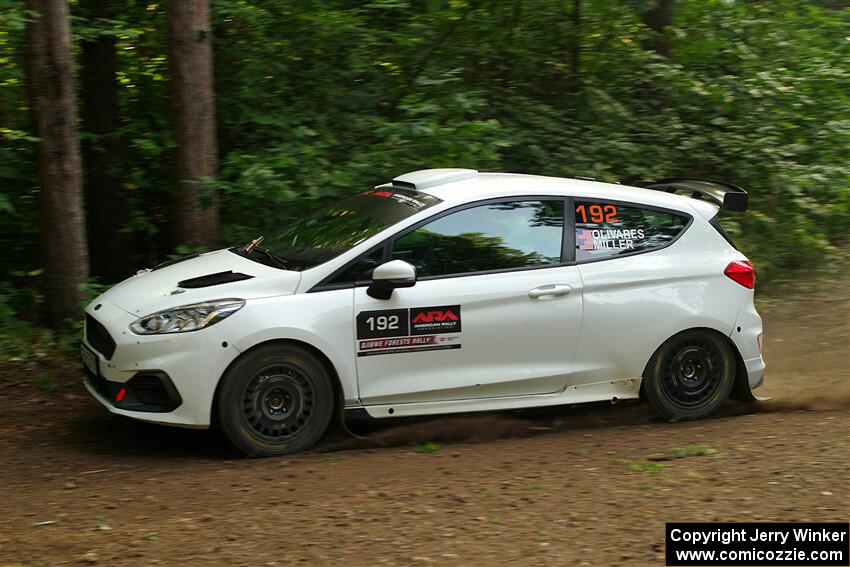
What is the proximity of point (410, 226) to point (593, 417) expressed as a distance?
209 centimetres

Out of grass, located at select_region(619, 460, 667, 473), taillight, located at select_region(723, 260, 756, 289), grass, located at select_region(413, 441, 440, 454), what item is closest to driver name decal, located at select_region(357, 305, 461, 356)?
grass, located at select_region(413, 441, 440, 454)

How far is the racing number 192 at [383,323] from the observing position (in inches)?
255

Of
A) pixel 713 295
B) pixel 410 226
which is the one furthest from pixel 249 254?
pixel 713 295

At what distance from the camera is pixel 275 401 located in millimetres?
6348

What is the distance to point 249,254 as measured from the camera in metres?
7.34

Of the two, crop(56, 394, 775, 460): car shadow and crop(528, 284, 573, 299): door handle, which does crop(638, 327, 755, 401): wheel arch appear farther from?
crop(528, 284, 573, 299): door handle

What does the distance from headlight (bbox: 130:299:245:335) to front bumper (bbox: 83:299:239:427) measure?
0.04m

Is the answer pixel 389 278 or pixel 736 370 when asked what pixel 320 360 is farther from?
pixel 736 370

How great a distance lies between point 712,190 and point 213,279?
387 centimetres

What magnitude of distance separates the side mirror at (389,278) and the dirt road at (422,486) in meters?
1.04

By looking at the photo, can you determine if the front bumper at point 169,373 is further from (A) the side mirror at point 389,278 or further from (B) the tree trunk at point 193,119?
(B) the tree trunk at point 193,119

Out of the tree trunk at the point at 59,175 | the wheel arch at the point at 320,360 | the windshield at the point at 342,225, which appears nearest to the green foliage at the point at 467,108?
the tree trunk at the point at 59,175

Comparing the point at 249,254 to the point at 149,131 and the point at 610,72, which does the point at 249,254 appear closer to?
the point at 149,131

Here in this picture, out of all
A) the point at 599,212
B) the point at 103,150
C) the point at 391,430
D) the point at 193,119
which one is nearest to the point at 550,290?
the point at 599,212
